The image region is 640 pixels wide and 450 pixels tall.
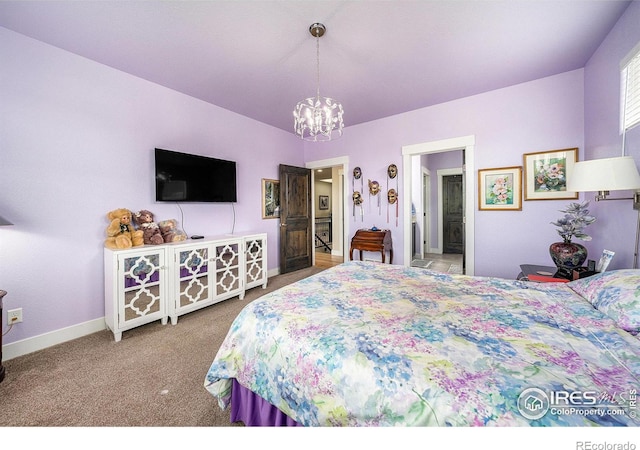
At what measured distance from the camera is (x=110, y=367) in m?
1.75

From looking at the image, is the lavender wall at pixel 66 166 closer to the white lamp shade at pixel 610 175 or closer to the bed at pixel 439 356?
the bed at pixel 439 356

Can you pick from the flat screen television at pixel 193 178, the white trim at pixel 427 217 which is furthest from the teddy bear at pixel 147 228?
the white trim at pixel 427 217

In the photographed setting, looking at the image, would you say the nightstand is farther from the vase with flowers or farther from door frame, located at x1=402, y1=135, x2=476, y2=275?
door frame, located at x1=402, y1=135, x2=476, y2=275

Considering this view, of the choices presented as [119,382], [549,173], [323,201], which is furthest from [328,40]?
[323,201]

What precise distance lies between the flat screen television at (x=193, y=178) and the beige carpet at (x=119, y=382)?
1.48 meters

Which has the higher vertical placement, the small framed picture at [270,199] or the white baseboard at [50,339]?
the small framed picture at [270,199]

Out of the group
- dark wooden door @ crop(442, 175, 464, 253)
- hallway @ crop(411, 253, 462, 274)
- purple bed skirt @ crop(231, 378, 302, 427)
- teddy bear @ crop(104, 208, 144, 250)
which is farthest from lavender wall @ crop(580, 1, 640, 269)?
teddy bear @ crop(104, 208, 144, 250)

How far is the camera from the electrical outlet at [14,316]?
1868 millimetres

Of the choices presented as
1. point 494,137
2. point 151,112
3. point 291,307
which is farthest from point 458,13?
point 151,112

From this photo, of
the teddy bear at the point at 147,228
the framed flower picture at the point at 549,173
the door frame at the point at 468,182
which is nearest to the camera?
the teddy bear at the point at 147,228

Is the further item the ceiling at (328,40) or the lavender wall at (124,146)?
the lavender wall at (124,146)

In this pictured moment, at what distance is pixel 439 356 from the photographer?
0.81 metres

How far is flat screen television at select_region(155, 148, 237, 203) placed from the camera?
8.77 ft
